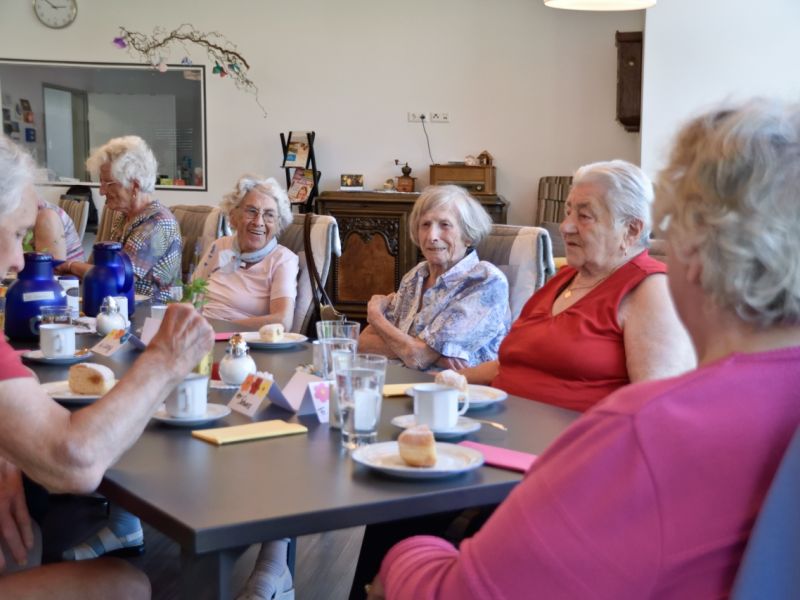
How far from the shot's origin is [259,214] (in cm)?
368

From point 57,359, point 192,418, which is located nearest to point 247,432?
point 192,418

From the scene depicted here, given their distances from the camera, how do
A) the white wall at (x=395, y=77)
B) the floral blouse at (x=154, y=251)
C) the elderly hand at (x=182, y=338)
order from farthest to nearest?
the white wall at (x=395, y=77)
the floral blouse at (x=154, y=251)
the elderly hand at (x=182, y=338)

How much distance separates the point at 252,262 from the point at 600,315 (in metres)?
1.79

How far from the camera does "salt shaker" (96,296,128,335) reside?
277cm

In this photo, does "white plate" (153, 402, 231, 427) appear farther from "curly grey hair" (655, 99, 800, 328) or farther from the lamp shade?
the lamp shade

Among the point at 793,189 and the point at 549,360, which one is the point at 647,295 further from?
the point at 793,189

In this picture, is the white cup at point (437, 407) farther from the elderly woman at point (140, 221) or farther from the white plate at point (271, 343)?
the elderly woman at point (140, 221)

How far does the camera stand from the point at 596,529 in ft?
3.05

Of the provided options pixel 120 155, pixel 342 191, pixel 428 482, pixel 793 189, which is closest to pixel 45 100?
pixel 342 191

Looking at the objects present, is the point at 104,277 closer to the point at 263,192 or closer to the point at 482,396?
the point at 263,192

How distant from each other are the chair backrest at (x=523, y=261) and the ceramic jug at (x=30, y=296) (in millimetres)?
1381

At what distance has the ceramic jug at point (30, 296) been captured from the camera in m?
2.79

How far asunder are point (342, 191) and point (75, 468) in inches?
221

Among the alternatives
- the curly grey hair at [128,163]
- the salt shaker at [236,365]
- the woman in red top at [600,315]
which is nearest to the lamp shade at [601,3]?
the curly grey hair at [128,163]
